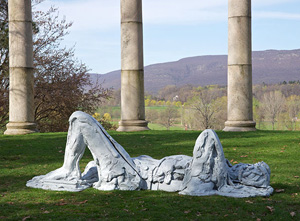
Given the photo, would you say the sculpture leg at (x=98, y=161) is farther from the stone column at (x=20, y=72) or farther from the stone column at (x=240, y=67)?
the stone column at (x=240, y=67)

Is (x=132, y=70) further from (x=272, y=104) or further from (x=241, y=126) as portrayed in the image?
(x=272, y=104)

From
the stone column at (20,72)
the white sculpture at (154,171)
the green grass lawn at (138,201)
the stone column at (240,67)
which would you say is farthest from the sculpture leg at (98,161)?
the stone column at (240,67)

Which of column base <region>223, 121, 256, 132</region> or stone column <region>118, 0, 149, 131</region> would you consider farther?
stone column <region>118, 0, 149, 131</region>

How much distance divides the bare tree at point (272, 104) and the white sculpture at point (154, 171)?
463 ft

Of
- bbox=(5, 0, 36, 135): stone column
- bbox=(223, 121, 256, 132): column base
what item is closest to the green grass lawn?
bbox=(223, 121, 256, 132): column base

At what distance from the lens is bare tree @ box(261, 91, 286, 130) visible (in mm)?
151250

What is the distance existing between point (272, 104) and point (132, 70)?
12765 cm

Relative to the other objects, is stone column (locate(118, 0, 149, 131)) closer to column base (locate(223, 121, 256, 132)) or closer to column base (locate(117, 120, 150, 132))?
column base (locate(117, 120, 150, 132))

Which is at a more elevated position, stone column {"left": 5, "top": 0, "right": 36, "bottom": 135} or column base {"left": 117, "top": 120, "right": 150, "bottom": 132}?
stone column {"left": 5, "top": 0, "right": 36, "bottom": 135}

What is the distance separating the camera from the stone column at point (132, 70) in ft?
110

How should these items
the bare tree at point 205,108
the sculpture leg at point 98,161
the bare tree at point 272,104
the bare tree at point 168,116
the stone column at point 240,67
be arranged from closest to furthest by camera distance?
1. the sculpture leg at point 98,161
2. the stone column at point 240,67
3. the bare tree at point 205,108
4. the bare tree at point 168,116
5. the bare tree at point 272,104

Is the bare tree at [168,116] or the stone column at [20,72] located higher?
the stone column at [20,72]

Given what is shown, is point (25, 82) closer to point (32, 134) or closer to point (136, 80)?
point (32, 134)

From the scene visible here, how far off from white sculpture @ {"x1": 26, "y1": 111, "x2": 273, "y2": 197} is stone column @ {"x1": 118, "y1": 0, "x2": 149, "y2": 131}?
18.2 m
